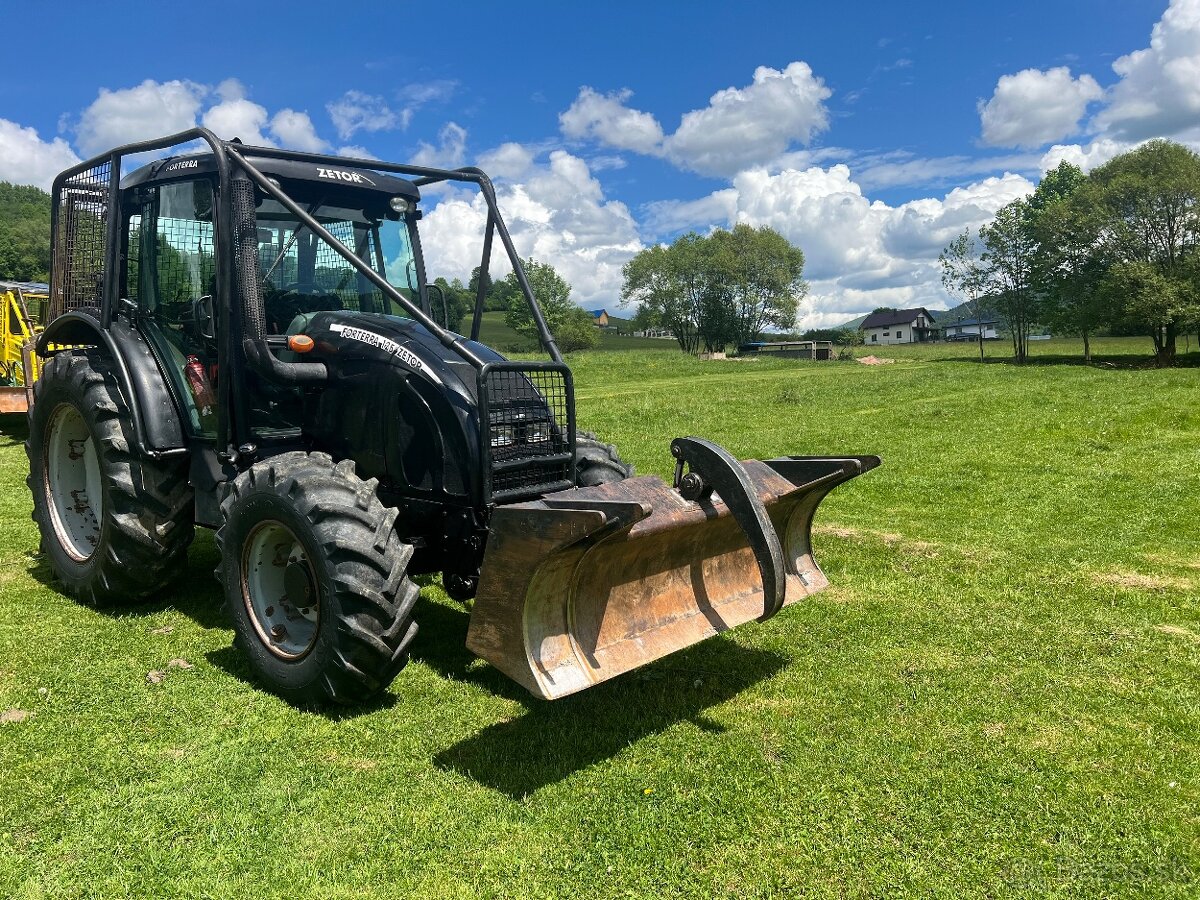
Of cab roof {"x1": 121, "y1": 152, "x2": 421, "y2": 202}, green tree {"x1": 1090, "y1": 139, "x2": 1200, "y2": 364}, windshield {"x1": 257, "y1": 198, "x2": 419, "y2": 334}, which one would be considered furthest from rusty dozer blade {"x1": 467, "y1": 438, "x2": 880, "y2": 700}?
green tree {"x1": 1090, "y1": 139, "x2": 1200, "y2": 364}

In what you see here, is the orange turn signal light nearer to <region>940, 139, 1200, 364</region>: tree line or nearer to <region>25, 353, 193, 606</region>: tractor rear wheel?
<region>25, 353, 193, 606</region>: tractor rear wheel

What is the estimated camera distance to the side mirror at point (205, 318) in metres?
5.27

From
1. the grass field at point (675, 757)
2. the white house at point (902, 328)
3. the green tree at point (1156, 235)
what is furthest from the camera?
the white house at point (902, 328)

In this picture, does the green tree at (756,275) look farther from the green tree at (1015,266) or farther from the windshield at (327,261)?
the windshield at (327,261)


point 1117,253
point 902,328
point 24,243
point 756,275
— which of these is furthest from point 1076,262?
point 902,328

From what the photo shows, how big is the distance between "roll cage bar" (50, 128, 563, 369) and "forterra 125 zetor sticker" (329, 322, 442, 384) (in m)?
0.18

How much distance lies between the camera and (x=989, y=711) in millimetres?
4355

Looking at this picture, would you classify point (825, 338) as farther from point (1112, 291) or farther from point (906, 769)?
point (906, 769)

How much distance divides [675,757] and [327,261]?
12.3 ft

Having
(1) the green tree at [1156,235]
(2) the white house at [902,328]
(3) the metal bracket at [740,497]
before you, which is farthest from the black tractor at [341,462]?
(2) the white house at [902,328]

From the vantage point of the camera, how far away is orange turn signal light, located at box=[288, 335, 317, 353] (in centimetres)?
491

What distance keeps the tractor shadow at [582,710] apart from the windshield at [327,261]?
218 centimetres

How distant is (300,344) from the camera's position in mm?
4926

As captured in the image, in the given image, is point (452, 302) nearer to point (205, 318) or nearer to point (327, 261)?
point (327, 261)
